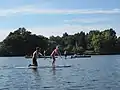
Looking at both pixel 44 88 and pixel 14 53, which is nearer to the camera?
pixel 44 88

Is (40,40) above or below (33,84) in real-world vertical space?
above

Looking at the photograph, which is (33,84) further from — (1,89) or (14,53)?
(14,53)

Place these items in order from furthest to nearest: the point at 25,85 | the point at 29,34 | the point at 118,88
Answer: the point at 29,34 → the point at 25,85 → the point at 118,88

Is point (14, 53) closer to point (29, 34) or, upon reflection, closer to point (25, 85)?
point (29, 34)

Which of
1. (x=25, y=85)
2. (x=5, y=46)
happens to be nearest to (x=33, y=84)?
(x=25, y=85)

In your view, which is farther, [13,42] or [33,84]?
[13,42]

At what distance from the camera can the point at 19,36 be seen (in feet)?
606

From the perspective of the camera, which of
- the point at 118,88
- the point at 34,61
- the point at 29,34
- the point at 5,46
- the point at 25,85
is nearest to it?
the point at 118,88

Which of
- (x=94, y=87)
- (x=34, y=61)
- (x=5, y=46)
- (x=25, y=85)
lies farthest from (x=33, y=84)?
(x=5, y=46)

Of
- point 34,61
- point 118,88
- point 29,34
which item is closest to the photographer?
point 118,88

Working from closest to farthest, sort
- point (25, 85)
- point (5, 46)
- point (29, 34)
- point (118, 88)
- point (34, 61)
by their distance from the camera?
point (118, 88)
point (25, 85)
point (34, 61)
point (5, 46)
point (29, 34)

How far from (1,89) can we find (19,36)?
158 meters

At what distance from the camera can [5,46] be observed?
582 ft

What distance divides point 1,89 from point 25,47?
500ft
